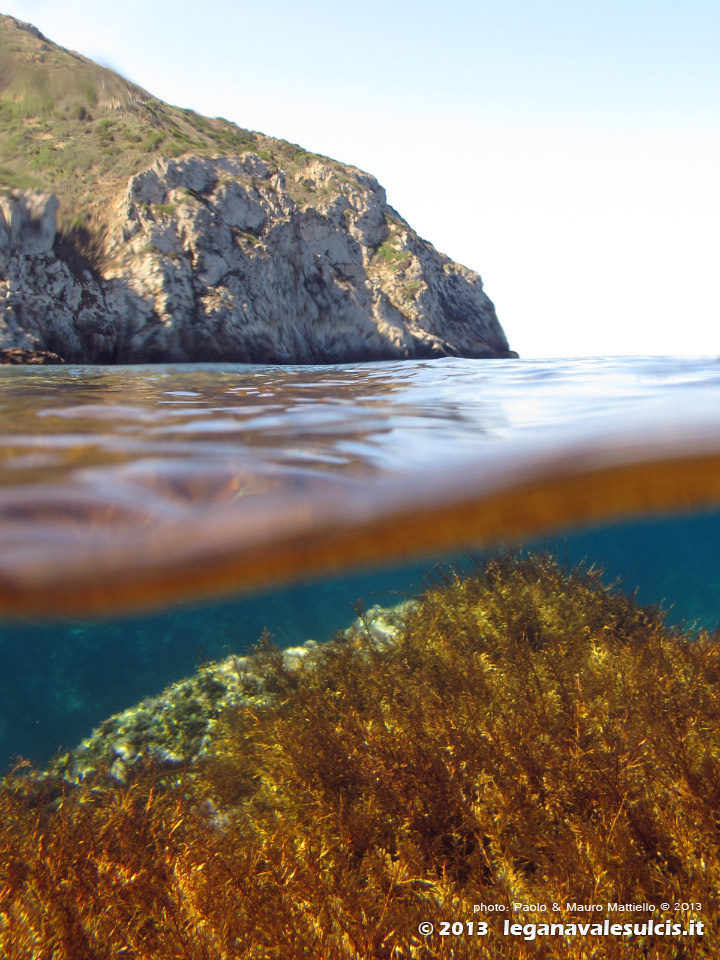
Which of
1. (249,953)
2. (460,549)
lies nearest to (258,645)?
(460,549)

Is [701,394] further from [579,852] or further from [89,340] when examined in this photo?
[89,340]

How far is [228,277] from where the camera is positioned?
24.3 meters

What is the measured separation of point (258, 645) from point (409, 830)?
3459mm

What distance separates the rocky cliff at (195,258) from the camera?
66.3ft

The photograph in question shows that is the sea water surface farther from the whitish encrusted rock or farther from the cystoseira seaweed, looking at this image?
the cystoseira seaweed

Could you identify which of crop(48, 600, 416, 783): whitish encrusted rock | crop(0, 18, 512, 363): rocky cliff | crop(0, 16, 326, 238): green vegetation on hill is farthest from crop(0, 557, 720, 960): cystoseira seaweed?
crop(0, 16, 326, 238): green vegetation on hill

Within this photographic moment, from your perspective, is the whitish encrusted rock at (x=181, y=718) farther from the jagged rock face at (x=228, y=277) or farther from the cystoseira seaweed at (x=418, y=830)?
the jagged rock face at (x=228, y=277)

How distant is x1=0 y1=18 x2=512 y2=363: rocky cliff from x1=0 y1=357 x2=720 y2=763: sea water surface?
13.9 m

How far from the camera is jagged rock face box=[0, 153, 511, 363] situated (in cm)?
2000

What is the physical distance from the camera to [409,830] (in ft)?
10.8

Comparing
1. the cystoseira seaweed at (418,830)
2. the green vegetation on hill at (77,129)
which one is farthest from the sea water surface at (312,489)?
the green vegetation on hill at (77,129)

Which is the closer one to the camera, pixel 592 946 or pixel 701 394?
pixel 592 946

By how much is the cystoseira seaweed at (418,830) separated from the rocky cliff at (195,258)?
19.1 m

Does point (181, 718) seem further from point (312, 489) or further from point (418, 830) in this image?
point (312, 489)
